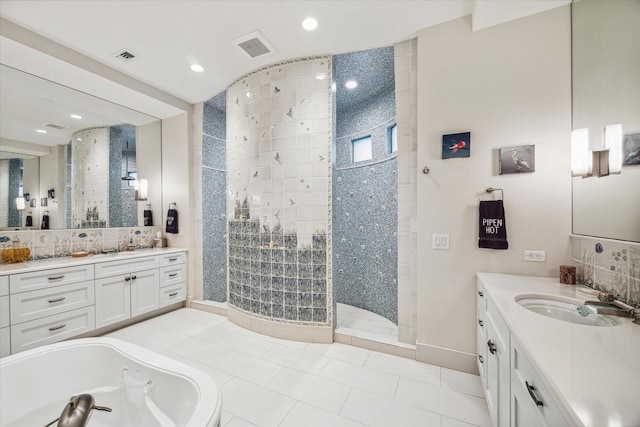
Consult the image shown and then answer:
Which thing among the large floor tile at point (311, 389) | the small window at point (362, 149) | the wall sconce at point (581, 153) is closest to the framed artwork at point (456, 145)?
the wall sconce at point (581, 153)

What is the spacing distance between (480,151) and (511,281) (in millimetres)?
1023

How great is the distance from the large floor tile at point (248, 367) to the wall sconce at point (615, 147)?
2.65m

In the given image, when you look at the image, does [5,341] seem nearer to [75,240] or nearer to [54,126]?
[75,240]

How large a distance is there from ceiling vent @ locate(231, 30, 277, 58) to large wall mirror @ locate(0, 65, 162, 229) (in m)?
2.14

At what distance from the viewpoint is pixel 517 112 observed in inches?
75.4

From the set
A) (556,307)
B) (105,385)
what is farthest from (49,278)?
(556,307)

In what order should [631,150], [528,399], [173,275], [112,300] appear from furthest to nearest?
[173,275], [112,300], [631,150], [528,399]

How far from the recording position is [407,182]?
7.66 feet

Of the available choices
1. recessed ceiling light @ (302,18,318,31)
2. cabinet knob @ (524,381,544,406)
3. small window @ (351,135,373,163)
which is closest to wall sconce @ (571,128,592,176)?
cabinet knob @ (524,381,544,406)

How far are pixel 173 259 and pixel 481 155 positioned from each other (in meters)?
3.86

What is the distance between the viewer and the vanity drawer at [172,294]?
3.32 metres

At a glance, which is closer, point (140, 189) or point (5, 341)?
point (5, 341)

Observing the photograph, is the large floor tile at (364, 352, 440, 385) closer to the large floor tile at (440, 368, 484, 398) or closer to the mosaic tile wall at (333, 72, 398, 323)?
the large floor tile at (440, 368, 484, 398)

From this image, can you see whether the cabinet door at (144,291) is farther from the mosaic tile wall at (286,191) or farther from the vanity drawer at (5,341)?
the mosaic tile wall at (286,191)
